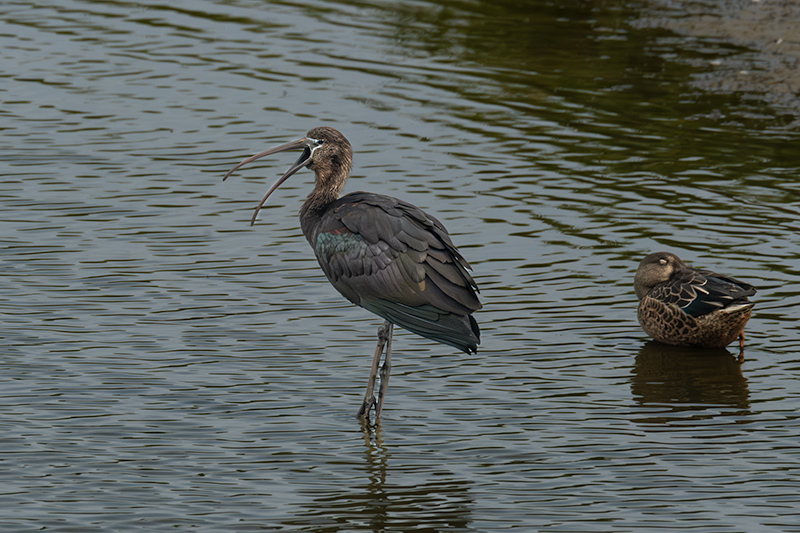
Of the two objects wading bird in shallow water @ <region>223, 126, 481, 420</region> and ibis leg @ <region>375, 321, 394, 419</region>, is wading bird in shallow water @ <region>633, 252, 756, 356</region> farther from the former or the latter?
ibis leg @ <region>375, 321, 394, 419</region>

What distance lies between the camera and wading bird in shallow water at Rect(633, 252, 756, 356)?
396 inches

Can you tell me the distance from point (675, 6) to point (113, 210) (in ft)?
37.0

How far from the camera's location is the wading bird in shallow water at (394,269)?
28.5ft

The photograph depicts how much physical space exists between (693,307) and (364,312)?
110 inches

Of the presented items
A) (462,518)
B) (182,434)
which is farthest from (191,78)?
(462,518)

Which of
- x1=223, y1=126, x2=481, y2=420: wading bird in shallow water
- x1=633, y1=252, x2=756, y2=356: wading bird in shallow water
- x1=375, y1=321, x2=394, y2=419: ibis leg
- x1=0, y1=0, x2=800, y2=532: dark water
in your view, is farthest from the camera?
x1=633, y1=252, x2=756, y2=356: wading bird in shallow water

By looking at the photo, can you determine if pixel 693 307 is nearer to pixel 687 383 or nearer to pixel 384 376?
pixel 687 383

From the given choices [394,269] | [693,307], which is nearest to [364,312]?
[394,269]

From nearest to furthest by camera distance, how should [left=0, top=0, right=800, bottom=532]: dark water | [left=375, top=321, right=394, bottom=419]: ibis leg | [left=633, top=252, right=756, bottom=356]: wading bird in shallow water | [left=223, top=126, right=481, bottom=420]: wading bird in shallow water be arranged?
[left=0, top=0, right=800, bottom=532]: dark water < [left=223, top=126, right=481, bottom=420]: wading bird in shallow water < [left=375, top=321, right=394, bottom=419]: ibis leg < [left=633, top=252, right=756, bottom=356]: wading bird in shallow water

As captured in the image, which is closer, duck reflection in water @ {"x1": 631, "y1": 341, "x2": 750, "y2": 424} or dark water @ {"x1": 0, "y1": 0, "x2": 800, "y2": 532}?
dark water @ {"x1": 0, "y1": 0, "x2": 800, "y2": 532}

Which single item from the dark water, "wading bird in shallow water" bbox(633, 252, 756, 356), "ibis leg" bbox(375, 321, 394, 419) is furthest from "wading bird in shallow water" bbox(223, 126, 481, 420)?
"wading bird in shallow water" bbox(633, 252, 756, 356)

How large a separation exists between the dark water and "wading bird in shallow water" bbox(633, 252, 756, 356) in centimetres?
20

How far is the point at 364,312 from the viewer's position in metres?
11.2

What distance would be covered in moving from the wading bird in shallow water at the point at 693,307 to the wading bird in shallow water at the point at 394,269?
195 cm
